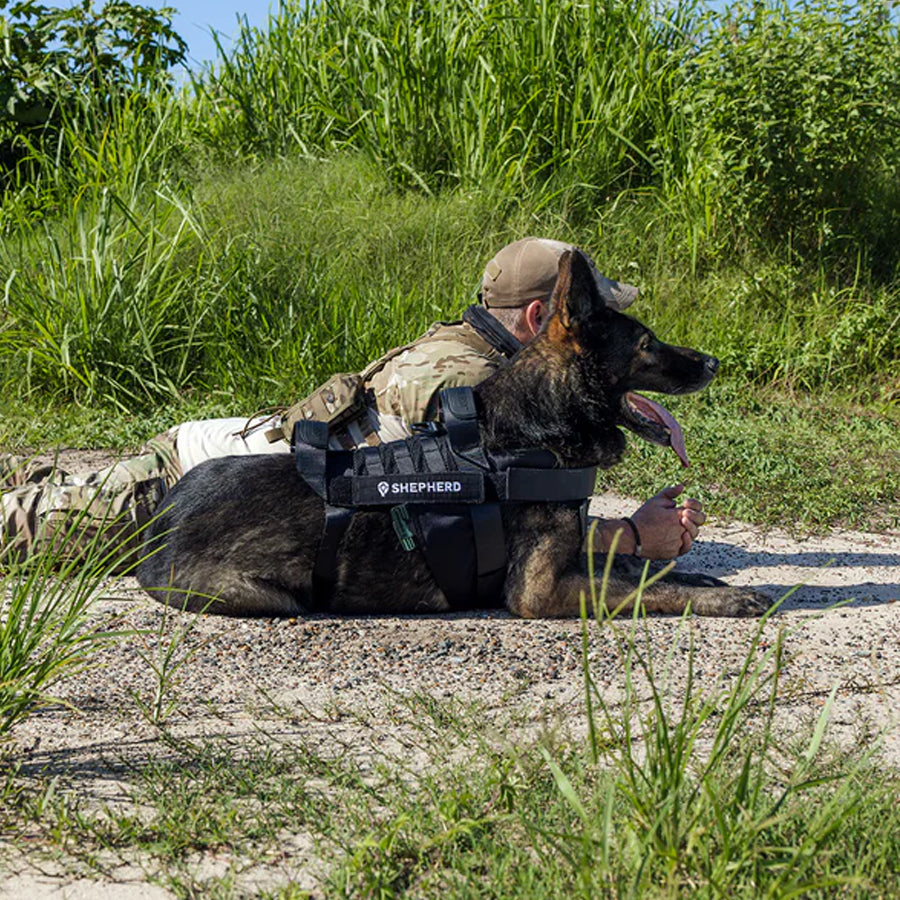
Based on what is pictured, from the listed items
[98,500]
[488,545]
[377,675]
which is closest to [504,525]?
[488,545]

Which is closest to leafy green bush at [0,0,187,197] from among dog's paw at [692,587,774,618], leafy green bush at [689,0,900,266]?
leafy green bush at [689,0,900,266]

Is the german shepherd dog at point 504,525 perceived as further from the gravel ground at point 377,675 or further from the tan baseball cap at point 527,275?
the tan baseball cap at point 527,275

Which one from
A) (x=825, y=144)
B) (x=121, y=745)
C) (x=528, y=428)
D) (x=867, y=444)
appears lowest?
(x=867, y=444)

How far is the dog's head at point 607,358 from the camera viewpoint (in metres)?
4.14

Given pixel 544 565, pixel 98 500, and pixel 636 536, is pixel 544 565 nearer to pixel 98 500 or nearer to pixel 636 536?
pixel 636 536

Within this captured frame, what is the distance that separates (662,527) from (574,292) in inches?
39.9

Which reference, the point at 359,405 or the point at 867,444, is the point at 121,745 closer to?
the point at 359,405

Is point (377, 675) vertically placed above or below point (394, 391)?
below

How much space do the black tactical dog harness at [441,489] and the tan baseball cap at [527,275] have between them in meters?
0.69

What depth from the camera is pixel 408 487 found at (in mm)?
4012

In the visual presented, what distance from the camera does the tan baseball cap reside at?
4.58m

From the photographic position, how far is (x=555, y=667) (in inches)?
140

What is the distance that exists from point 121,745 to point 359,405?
178 centimetres

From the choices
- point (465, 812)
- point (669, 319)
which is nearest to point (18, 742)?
point (465, 812)
